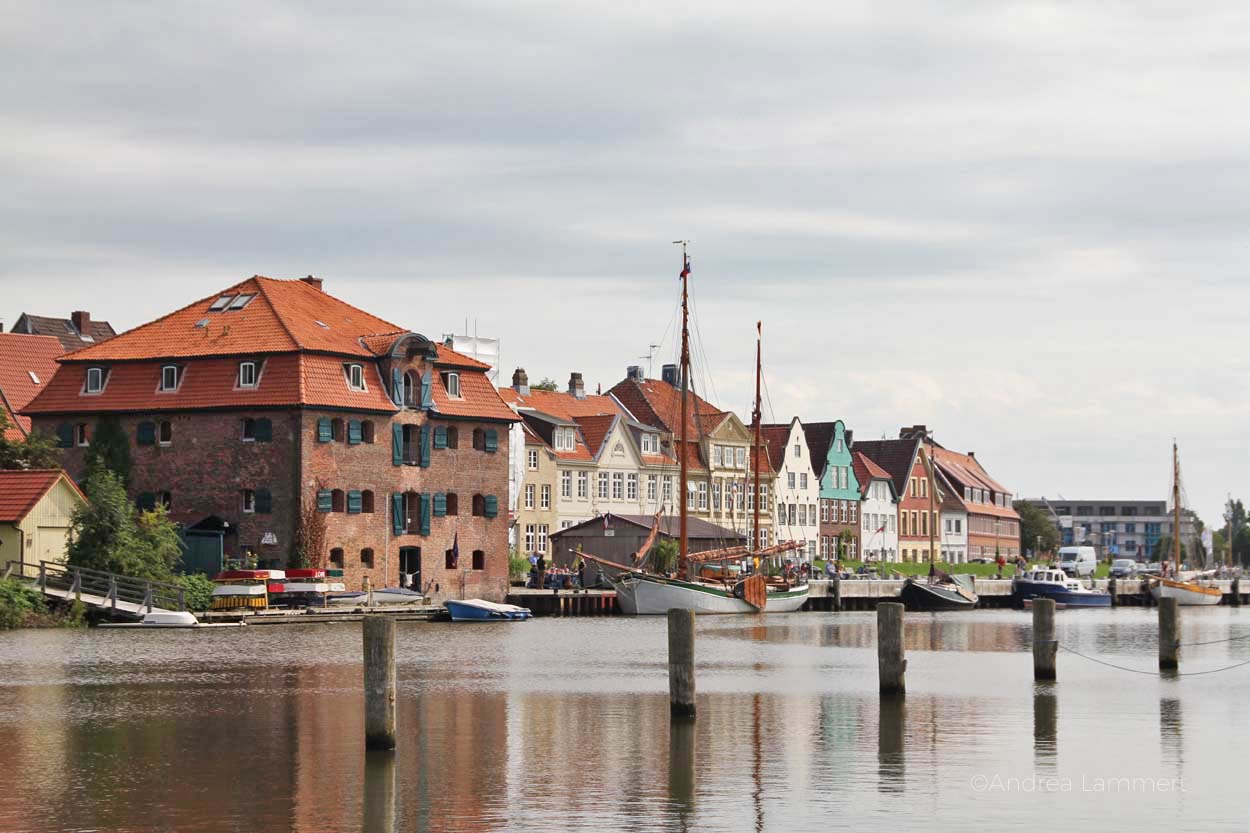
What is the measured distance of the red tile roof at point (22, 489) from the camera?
73.1 m

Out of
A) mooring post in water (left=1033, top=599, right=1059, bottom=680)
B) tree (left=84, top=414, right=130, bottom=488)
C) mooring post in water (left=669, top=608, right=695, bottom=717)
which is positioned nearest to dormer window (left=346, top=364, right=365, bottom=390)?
tree (left=84, top=414, right=130, bottom=488)

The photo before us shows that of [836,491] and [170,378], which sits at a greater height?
[170,378]

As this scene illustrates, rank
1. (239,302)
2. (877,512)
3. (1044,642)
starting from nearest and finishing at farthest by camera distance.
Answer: (1044,642) < (239,302) < (877,512)

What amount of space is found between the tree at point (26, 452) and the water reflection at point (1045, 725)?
51786 mm

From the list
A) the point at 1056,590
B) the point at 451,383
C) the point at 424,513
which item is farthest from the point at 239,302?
the point at 1056,590

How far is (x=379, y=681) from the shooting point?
92.9ft

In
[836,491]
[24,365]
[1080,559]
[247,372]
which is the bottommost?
[1080,559]

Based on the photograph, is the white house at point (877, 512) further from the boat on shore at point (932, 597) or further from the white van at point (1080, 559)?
the boat on shore at point (932, 597)

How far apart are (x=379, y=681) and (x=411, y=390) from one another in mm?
65536

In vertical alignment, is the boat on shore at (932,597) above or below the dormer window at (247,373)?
below

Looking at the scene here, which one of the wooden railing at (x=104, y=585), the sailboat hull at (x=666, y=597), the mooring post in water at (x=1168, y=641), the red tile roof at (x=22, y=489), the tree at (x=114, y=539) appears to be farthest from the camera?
the sailboat hull at (x=666, y=597)

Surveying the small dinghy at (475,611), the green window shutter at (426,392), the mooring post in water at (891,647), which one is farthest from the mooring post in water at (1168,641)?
the green window shutter at (426,392)

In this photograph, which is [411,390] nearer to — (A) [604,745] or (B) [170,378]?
(B) [170,378]

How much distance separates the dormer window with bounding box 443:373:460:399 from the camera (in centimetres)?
9669
